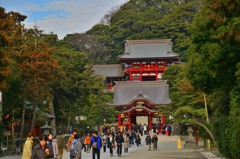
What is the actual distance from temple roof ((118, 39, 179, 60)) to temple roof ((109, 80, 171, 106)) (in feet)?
25.7

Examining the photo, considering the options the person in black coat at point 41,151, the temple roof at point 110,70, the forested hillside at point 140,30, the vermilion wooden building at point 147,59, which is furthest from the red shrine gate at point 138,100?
the person in black coat at point 41,151

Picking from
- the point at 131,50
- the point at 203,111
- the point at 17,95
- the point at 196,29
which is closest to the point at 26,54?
the point at 17,95

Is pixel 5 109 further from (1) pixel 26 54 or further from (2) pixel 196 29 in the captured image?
(2) pixel 196 29

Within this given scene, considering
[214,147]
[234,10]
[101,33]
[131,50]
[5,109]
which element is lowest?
[214,147]

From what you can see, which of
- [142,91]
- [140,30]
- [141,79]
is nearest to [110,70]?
[141,79]

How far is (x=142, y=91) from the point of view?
246ft

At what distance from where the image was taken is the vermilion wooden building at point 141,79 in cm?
6731

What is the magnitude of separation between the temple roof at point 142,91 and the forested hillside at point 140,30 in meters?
20.4

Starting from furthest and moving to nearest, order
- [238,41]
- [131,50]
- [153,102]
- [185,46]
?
[185,46]
[131,50]
[153,102]
[238,41]

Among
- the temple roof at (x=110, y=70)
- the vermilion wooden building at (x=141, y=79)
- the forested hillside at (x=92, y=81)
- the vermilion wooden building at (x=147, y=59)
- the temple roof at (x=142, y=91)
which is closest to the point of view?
the forested hillside at (x=92, y=81)

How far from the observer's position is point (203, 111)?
37.3 meters

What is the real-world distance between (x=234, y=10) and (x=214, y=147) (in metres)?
14.7

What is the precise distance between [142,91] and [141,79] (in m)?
8.96

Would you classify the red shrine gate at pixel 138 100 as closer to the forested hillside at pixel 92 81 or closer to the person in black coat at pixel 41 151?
the forested hillside at pixel 92 81
